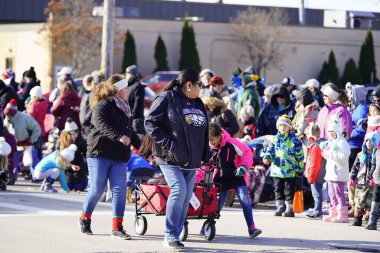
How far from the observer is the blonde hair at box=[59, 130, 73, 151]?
19.0 m

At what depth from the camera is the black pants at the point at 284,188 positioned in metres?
15.9

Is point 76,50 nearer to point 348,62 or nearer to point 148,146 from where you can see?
point 348,62

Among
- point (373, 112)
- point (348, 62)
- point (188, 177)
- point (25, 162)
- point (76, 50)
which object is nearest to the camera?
point (188, 177)

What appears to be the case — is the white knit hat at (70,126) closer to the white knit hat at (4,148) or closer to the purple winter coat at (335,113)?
the white knit hat at (4,148)

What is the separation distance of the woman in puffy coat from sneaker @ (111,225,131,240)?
26.7 ft

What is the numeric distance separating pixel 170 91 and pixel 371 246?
3.15 metres

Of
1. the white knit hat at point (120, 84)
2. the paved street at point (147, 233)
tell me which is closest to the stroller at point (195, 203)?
the paved street at point (147, 233)

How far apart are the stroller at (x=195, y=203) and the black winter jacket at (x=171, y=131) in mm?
1145

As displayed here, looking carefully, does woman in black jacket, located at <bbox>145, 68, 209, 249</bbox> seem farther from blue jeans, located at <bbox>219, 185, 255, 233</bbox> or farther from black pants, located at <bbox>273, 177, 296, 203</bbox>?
black pants, located at <bbox>273, 177, 296, 203</bbox>

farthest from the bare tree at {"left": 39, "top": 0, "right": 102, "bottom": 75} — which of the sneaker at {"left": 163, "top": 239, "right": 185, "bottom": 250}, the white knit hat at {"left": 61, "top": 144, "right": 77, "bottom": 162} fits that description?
the sneaker at {"left": 163, "top": 239, "right": 185, "bottom": 250}

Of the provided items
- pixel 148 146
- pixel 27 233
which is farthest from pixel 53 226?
pixel 148 146

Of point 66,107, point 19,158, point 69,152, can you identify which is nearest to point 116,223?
point 69,152

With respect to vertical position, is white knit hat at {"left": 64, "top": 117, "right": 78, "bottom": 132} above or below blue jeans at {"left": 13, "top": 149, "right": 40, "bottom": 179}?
above

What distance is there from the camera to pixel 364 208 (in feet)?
49.2
